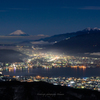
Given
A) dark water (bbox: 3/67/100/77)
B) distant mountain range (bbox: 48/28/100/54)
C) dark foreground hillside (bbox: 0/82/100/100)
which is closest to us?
dark foreground hillside (bbox: 0/82/100/100)

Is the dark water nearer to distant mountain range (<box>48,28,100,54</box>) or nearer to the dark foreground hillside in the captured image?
the dark foreground hillside

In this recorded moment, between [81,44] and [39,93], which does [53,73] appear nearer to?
[39,93]

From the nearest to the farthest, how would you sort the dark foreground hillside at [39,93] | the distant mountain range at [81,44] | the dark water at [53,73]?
the dark foreground hillside at [39,93]
the dark water at [53,73]
the distant mountain range at [81,44]

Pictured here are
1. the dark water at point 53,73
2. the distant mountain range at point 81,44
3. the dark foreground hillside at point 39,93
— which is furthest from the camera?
the distant mountain range at point 81,44

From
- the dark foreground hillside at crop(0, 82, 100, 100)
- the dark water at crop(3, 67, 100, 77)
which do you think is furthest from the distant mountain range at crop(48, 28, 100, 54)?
the dark foreground hillside at crop(0, 82, 100, 100)

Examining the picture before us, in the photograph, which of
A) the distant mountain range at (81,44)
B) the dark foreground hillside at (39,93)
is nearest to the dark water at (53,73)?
the dark foreground hillside at (39,93)

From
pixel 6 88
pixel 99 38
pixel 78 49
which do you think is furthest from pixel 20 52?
pixel 6 88

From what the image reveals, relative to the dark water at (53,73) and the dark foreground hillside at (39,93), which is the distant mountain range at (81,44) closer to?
the dark water at (53,73)

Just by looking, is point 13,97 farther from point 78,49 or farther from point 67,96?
point 78,49
